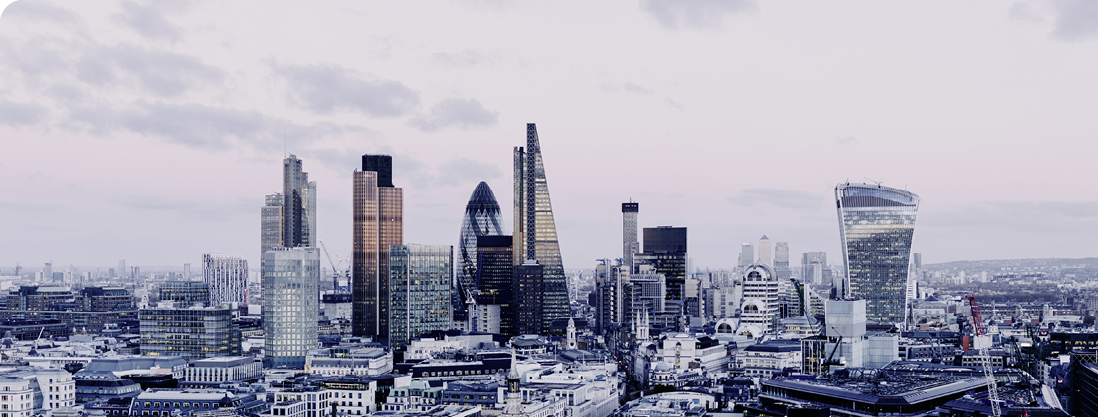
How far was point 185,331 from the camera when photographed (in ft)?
554

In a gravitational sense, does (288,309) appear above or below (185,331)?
above

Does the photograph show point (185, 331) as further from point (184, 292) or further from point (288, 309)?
point (184, 292)

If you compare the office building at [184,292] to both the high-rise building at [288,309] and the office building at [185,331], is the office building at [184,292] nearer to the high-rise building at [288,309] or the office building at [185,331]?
the office building at [185,331]

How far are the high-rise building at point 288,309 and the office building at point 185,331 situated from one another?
31.5 feet

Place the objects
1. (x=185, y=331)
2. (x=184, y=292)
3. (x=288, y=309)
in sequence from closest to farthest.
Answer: (x=288, y=309) < (x=185, y=331) < (x=184, y=292)

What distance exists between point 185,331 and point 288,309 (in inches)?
686

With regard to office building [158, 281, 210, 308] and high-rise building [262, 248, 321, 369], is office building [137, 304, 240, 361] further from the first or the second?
office building [158, 281, 210, 308]

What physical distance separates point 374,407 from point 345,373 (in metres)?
19.7

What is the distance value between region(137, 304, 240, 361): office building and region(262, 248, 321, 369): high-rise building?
9.60 metres

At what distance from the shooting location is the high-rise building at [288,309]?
159750mm

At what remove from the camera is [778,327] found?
7741 inches

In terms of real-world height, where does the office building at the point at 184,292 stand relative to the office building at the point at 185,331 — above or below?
above

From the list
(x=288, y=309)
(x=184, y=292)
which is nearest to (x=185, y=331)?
(x=288, y=309)

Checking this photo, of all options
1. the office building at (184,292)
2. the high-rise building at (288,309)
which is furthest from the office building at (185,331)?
the office building at (184,292)
